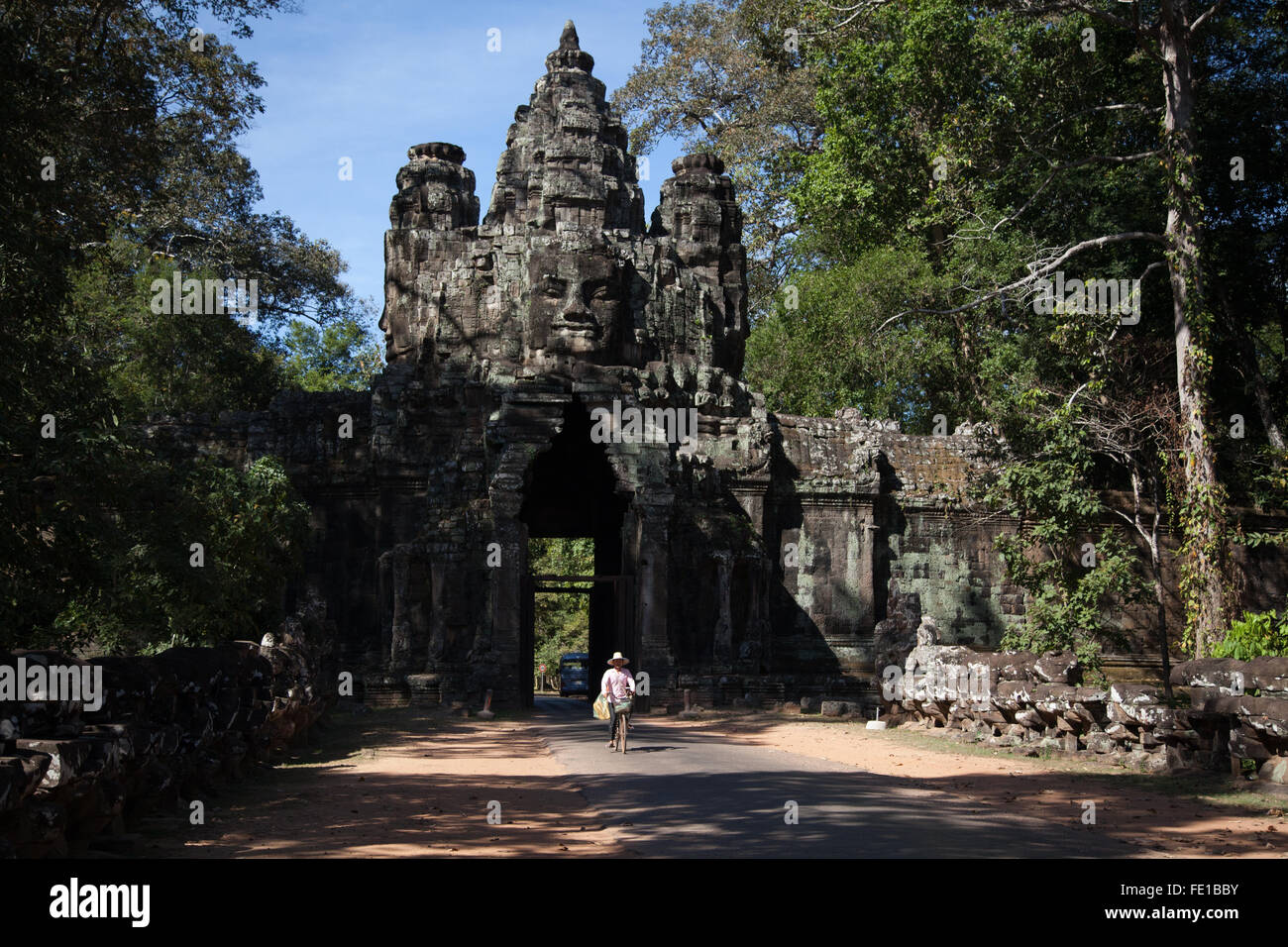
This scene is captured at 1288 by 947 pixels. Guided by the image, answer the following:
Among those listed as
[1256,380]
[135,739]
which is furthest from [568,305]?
[135,739]

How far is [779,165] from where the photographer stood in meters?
39.2

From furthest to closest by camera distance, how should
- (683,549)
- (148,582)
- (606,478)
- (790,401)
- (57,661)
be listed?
1. (790,401)
2. (606,478)
3. (683,549)
4. (148,582)
5. (57,661)

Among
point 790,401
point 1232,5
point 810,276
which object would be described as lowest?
point 790,401

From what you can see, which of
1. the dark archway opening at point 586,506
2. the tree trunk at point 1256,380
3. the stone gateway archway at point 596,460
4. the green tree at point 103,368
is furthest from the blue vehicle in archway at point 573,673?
the tree trunk at point 1256,380

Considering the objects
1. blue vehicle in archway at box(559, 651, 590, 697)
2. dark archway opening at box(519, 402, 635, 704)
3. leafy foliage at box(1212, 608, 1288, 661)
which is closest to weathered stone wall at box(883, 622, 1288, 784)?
leafy foliage at box(1212, 608, 1288, 661)

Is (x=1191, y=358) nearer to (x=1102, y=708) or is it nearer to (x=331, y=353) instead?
(x=1102, y=708)

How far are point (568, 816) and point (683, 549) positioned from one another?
44.0 feet

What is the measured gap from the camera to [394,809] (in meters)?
10.1

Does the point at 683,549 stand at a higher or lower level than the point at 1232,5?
lower

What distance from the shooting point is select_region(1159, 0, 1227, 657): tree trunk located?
18859mm

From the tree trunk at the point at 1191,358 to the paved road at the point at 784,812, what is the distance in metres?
8.09

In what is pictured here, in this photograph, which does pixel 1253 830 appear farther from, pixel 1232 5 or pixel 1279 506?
pixel 1232 5
